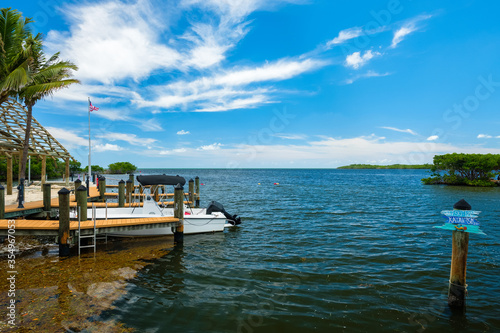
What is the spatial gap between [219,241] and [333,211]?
1217 centimetres

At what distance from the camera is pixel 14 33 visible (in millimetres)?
16672

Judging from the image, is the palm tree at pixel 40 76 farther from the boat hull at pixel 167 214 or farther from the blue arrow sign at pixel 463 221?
the blue arrow sign at pixel 463 221

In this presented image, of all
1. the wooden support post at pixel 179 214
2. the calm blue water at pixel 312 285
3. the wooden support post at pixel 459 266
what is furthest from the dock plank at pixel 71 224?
the wooden support post at pixel 459 266

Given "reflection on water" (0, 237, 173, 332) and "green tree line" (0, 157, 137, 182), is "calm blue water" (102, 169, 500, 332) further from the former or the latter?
"green tree line" (0, 157, 137, 182)

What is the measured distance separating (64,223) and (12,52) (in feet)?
45.6

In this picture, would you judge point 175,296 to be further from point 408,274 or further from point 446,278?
point 446,278

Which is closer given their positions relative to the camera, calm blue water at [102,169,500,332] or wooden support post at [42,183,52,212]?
calm blue water at [102,169,500,332]

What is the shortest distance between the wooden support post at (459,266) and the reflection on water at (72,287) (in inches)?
304

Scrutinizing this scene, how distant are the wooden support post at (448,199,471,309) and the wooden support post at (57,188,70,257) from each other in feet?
39.4

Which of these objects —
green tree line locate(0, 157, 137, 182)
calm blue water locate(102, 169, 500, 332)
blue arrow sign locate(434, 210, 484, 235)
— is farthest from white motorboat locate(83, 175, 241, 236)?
green tree line locate(0, 157, 137, 182)

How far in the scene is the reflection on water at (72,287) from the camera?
566 centimetres

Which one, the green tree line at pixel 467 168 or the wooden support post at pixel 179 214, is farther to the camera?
the green tree line at pixel 467 168

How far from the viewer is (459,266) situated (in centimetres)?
632

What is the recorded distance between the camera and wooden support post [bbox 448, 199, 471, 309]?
6.26m
